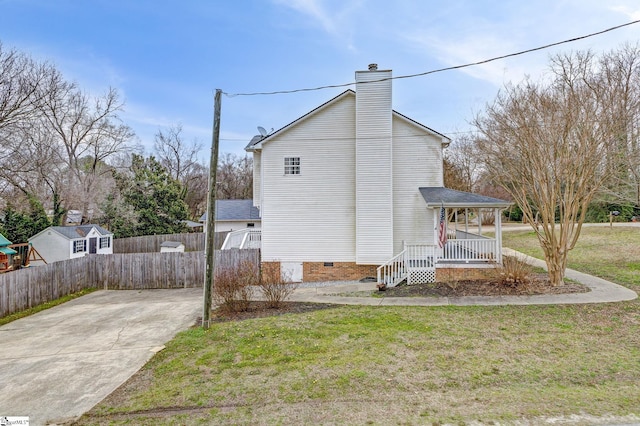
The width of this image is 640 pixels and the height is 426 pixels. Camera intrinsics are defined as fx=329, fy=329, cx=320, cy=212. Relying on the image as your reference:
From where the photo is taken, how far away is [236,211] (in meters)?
29.6

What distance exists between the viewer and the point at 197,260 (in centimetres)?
1503

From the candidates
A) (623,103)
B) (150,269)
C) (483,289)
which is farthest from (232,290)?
(623,103)

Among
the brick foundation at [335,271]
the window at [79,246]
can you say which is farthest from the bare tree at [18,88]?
the brick foundation at [335,271]

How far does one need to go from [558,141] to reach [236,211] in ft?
80.3

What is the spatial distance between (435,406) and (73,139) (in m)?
34.6

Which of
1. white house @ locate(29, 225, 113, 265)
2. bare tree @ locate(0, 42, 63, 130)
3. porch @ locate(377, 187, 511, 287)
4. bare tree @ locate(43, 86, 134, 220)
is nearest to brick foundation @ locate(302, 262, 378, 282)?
porch @ locate(377, 187, 511, 287)

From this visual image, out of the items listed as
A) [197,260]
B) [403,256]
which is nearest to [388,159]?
[403,256]

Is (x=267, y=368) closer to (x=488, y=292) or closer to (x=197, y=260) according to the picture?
Result: (x=488, y=292)

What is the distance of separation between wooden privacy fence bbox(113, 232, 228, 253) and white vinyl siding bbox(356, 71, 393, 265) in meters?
16.5

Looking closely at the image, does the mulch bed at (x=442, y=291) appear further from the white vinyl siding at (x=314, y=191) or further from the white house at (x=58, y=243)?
the white house at (x=58, y=243)

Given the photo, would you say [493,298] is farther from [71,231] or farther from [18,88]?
[71,231]

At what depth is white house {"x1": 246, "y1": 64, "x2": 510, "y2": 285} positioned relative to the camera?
13.3 meters

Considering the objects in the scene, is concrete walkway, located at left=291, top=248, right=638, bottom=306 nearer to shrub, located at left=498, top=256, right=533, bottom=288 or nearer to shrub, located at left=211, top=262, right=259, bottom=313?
shrub, located at left=498, top=256, right=533, bottom=288

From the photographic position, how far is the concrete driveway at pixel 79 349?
4.99 meters
